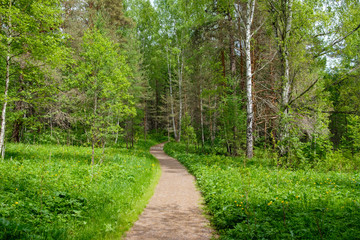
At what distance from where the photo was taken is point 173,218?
5129mm

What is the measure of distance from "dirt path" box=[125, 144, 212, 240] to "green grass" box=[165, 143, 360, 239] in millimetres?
367

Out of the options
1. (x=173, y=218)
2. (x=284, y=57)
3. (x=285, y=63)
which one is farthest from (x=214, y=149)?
(x=173, y=218)

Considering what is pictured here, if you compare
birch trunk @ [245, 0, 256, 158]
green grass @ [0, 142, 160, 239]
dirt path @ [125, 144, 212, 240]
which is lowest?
dirt path @ [125, 144, 212, 240]

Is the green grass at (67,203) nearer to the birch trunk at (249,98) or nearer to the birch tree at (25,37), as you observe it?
the birch tree at (25,37)

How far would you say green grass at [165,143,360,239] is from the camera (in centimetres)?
382

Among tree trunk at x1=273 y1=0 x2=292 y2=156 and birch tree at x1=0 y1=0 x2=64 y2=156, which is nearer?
birch tree at x1=0 y1=0 x2=64 y2=156

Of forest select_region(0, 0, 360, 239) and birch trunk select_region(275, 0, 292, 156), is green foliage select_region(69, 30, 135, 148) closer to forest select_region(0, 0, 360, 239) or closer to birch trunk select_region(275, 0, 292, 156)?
forest select_region(0, 0, 360, 239)

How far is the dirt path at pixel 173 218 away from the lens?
4294 millimetres

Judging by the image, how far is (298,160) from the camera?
9383mm

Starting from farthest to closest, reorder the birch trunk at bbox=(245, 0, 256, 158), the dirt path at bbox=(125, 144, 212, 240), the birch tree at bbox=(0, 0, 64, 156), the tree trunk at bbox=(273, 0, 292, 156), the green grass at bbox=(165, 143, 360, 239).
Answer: the birch trunk at bbox=(245, 0, 256, 158), the tree trunk at bbox=(273, 0, 292, 156), the birch tree at bbox=(0, 0, 64, 156), the dirt path at bbox=(125, 144, 212, 240), the green grass at bbox=(165, 143, 360, 239)

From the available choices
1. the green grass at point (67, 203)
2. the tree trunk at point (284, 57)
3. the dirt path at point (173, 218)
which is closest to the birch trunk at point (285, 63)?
the tree trunk at point (284, 57)

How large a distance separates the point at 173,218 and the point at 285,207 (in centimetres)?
252

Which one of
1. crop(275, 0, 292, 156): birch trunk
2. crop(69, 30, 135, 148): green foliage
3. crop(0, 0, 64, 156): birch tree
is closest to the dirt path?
crop(69, 30, 135, 148): green foliage

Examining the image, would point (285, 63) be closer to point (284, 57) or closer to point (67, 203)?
point (284, 57)
